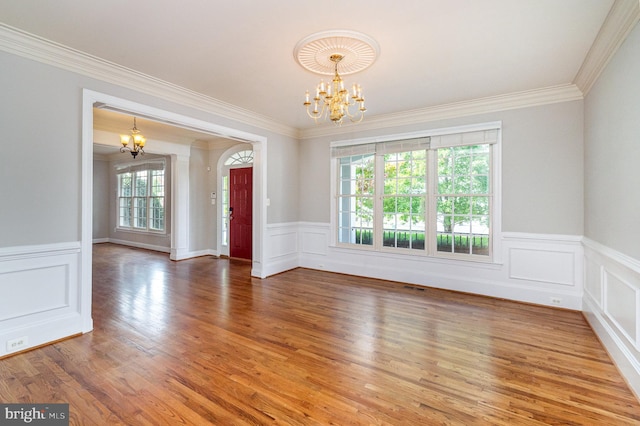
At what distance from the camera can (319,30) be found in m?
2.47

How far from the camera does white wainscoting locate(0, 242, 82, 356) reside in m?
2.53

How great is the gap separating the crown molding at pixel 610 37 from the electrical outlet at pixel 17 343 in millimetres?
5316

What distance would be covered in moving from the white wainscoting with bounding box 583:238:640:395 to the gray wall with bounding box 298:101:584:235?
560 mm

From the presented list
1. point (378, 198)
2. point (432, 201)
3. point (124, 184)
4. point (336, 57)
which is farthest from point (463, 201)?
point (124, 184)

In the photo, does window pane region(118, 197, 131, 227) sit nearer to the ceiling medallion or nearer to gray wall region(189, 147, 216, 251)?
gray wall region(189, 147, 216, 251)

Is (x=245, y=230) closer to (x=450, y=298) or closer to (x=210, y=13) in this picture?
(x=450, y=298)

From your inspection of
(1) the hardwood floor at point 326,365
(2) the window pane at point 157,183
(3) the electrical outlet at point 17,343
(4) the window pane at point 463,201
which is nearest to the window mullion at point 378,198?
(4) the window pane at point 463,201

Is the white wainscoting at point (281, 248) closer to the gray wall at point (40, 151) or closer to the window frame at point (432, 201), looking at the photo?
the window frame at point (432, 201)

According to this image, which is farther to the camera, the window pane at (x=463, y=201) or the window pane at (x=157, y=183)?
the window pane at (x=157, y=183)

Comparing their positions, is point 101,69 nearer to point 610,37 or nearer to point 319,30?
point 319,30

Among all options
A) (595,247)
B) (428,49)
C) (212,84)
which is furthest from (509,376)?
(212,84)

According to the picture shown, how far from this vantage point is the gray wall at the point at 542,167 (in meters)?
3.64
